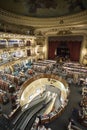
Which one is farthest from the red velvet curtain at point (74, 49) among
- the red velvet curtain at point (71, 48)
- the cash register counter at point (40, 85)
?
the cash register counter at point (40, 85)

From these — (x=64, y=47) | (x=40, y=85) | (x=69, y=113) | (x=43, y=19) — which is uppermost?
(x=43, y=19)

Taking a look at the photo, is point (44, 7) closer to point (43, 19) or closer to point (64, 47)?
point (43, 19)

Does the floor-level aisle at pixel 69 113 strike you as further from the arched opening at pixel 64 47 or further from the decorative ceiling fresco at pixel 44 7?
the decorative ceiling fresco at pixel 44 7

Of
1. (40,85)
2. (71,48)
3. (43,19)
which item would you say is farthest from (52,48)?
(40,85)

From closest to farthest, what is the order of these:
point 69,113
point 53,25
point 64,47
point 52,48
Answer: point 69,113, point 53,25, point 52,48, point 64,47

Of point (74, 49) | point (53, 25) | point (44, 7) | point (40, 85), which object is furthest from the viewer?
point (74, 49)

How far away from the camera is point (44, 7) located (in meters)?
13.0

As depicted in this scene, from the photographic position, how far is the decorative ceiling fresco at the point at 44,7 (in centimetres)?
1154

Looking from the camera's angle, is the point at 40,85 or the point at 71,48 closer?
the point at 40,85

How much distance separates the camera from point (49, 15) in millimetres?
13672

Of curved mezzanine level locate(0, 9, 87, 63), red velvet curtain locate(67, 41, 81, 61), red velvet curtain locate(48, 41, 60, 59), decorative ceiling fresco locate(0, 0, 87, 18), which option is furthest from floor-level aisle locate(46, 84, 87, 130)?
red velvet curtain locate(48, 41, 60, 59)

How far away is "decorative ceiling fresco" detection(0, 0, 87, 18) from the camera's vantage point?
454 inches

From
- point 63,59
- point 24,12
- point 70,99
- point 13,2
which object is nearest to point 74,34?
point 63,59

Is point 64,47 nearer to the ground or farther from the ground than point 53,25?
nearer to the ground
